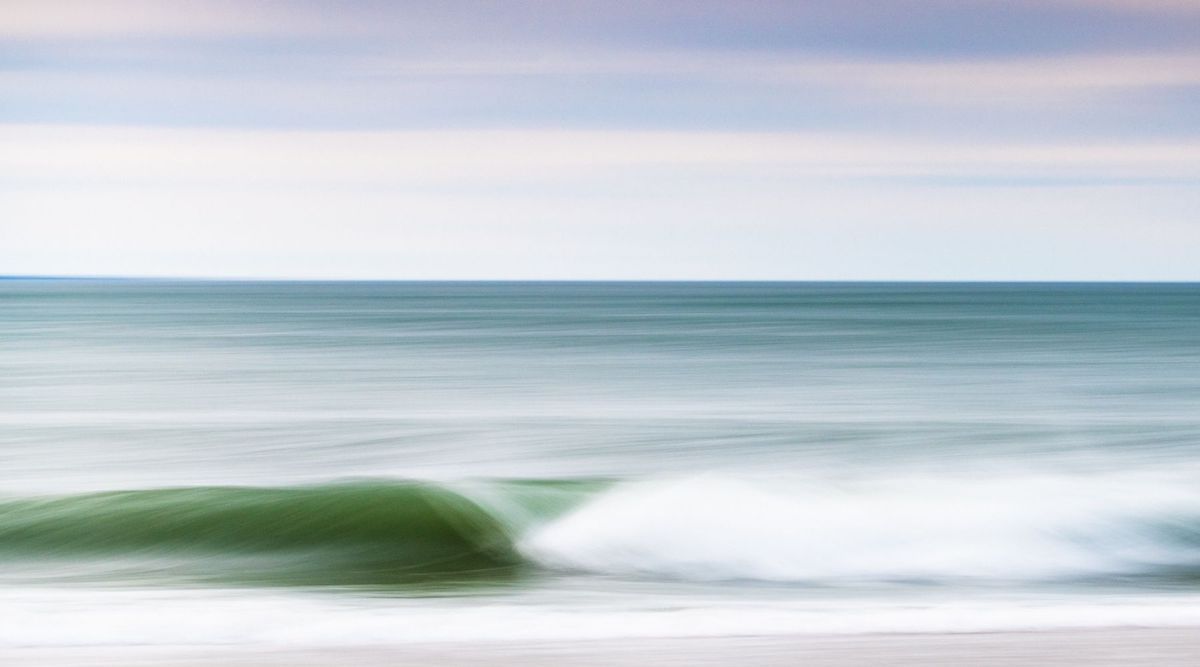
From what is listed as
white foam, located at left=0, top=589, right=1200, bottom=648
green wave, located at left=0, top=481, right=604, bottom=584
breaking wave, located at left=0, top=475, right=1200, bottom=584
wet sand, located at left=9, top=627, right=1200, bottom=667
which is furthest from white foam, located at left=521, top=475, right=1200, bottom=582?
wet sand, located at left=9, top=627, right=1200, bottom=667

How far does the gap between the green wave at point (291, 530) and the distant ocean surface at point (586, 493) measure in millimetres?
20

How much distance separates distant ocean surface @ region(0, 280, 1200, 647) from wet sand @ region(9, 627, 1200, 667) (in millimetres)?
98

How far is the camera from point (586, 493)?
5.18 m

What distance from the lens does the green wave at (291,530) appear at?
3625 mm

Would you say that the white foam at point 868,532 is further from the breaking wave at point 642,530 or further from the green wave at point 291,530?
the green wave at point 291,530

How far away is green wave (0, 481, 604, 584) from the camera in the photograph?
3625 mm

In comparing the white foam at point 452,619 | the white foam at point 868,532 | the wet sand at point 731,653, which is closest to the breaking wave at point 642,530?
the white foam at point 868,532

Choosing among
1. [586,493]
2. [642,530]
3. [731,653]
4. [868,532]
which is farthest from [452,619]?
[586,493]

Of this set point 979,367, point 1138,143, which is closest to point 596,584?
point 1138,143

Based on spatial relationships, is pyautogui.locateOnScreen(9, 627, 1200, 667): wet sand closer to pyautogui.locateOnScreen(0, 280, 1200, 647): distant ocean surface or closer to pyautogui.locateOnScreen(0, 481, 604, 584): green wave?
pyautogui.locateOnScreen(0, 280, 1200, 647): distant ocean surface

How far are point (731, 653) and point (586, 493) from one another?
3.28 metres

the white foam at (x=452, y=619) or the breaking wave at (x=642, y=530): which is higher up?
the breaking wave at (x=642, y=530)

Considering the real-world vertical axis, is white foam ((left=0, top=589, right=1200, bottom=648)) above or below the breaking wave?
below

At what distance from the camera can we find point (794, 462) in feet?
20.9
